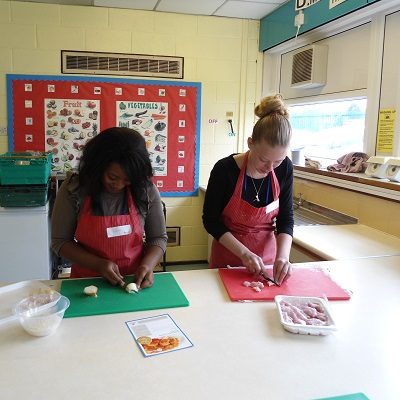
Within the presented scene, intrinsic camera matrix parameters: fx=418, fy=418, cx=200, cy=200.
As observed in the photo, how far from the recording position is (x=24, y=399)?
0.89 metres

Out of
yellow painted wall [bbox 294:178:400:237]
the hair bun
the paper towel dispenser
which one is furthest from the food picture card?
the paper towel dispenser

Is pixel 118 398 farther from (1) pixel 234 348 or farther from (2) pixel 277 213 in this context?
(2) pixel 277 213

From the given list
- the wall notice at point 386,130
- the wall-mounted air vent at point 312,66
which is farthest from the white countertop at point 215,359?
the wall-mounted air vent at point 312,66

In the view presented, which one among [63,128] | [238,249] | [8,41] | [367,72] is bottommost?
[238,249]

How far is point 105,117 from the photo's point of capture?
12.6 ft

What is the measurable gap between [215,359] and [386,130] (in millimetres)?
2143

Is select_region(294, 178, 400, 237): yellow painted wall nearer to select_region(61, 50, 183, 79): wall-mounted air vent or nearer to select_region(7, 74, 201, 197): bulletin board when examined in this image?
select_region(7, 74, 201, 197): bulletin board

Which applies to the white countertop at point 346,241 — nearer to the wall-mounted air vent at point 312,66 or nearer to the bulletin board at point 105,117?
the wall-mounted air vent at point 312,66

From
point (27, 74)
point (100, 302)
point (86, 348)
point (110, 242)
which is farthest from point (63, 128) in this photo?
point (86, 348)

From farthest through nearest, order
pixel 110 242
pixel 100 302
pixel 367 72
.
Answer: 1. pixel 367 72
2. pixel 110 242
3. pixel 100 302

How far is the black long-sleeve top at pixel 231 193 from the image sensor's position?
1.80 m

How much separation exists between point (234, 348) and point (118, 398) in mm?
348

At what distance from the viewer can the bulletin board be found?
12.1 feet

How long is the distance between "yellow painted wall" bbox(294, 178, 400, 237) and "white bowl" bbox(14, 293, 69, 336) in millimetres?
1797
